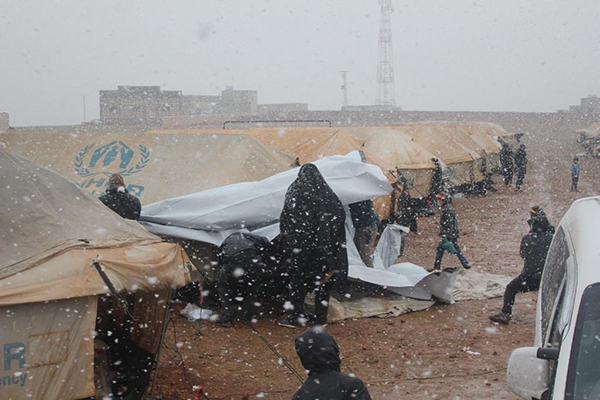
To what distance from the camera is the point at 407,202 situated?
1739 centimetres

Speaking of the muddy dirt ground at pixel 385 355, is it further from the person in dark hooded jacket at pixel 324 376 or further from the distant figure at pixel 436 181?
the distant figure at pixel 436 181

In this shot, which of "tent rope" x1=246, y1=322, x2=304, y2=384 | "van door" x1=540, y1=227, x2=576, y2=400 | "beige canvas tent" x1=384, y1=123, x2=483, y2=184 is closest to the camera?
"van door" x1=540, y1=227, x2=576, y2=400

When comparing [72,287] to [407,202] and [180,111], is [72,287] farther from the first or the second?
[180,111]

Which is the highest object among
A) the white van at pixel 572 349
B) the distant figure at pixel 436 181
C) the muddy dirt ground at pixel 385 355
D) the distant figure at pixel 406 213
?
the white van at pixel 572 349

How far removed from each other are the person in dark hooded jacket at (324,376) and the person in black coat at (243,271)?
14.7ft

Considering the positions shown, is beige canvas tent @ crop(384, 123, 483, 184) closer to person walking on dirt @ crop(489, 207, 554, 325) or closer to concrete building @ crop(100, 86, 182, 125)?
person walking on dirt @ crop(489, 207, 554, 325)

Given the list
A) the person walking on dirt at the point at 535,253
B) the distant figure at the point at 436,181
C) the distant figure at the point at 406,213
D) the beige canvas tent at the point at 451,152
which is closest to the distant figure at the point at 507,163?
the beige canvas tent at the point at 451,152

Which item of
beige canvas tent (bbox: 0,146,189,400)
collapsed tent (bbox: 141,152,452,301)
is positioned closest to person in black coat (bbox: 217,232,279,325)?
collapsed tent (bbox: 141,152,452,301)

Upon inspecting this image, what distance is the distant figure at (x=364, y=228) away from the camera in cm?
1004

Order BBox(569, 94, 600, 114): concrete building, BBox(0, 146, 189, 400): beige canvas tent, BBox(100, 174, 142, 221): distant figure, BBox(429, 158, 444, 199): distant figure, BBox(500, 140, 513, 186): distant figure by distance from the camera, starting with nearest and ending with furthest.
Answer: BBox(0, 146, 189, 400): beige canvas tent → BBox(100, 174, 142, 221): distant figure → BBox(429, 158, 444, 199): distant figure → BBox(500, 140, 513, 186): distant figure → BBox(569, 94, 600, 114): concrete building

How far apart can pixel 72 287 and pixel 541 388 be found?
2.88 meters

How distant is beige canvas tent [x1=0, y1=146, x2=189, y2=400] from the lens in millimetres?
4500

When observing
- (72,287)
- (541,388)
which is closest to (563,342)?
(541,388)

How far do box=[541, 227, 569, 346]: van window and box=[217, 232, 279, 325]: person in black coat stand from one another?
12.5 feet
